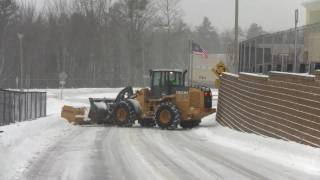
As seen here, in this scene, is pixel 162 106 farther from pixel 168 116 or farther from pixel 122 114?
pixel 122 114

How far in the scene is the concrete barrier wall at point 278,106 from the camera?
18.0 m

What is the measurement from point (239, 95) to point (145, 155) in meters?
10.4

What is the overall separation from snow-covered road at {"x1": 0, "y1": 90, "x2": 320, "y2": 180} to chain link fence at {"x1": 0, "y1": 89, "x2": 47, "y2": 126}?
8807 mm

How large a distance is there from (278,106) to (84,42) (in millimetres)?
88470

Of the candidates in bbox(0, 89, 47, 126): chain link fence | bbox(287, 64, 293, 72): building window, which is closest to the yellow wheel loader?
bbox(0, 89, 47, 126): chain link fence

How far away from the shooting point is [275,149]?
60.0 feet

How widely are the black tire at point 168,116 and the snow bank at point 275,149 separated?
505cm

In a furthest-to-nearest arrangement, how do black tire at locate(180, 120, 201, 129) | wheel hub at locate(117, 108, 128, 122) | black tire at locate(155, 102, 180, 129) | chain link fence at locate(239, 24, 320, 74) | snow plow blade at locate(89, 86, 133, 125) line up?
snow plow blade at locate(89, 86, 133, 125) → wheel hub at locate(117, 108, 128, 122) → black tire at locate(180, 120, 201, 129) → black tire at locate(155, 102, 180, 129) → chain link fence at locate(239, 24, 320, 74)

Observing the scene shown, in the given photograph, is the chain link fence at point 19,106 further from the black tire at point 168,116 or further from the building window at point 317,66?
the building window at point 317,66

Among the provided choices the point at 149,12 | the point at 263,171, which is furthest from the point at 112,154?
the point at 149,12

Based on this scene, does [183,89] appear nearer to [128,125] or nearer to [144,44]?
[128,125]

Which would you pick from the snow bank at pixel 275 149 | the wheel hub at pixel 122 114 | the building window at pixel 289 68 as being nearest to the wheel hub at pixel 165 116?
the wheel hub at pixel 122 114

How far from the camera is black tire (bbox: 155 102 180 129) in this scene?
29562 mm

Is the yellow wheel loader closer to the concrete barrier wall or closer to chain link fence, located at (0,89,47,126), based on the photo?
the concrete barrier wall
